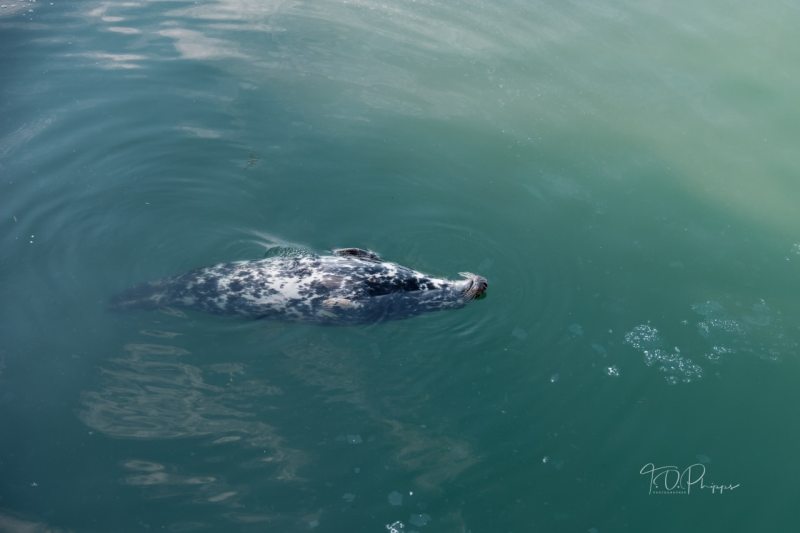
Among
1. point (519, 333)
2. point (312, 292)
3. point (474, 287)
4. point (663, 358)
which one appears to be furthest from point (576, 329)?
point (312, 292)

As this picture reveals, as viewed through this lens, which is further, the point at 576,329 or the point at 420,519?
the point at 576,329

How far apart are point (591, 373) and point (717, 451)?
1.55 metres

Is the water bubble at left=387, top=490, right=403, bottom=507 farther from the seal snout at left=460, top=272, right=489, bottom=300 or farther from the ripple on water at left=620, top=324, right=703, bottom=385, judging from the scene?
the ripple on water at left=620, top=324, right=703, bottom=385

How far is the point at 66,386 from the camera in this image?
737 centimetres

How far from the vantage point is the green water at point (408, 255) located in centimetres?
686

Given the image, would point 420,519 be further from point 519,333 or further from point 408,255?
point 408,255

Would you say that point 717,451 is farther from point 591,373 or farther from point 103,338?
point 103,338

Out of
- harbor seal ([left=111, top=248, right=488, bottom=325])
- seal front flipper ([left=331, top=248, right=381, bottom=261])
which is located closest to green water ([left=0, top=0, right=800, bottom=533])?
harbor seal ([left=111, top=248, right=488, bottom=325])

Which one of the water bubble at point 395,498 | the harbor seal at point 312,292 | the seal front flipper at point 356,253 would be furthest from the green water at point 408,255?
the seal front flipper at point 356,253

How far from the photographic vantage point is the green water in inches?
270
